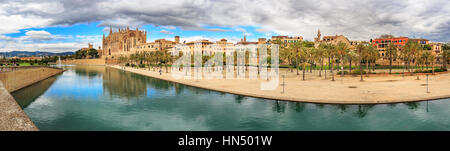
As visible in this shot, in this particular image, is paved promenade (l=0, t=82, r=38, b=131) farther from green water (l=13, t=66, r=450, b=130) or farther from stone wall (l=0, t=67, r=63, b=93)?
stone wall (l=0, t=67, r=63, b=93)

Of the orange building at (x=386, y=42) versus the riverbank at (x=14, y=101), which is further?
the orange building at (x=386, y=42)

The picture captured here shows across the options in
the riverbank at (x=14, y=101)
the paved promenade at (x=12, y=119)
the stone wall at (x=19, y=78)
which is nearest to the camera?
the paved promenade at (x=12, y=119)

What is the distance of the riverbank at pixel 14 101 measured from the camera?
21.3 m

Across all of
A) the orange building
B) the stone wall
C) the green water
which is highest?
the orange building

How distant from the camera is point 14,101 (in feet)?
106

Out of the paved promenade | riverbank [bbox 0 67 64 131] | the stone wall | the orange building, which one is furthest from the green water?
the orange building

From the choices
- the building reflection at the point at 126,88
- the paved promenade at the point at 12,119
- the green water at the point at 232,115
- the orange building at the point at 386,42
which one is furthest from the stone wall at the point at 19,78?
the orange building at the point at 386,42

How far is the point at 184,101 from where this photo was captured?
3725cm

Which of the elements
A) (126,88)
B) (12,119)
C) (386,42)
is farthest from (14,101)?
(386,42)

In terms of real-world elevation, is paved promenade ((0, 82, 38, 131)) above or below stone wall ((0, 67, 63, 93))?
below

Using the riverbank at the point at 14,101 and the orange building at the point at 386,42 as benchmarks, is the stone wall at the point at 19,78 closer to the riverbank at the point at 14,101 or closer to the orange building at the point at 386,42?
the riverbank at the point at 14,101

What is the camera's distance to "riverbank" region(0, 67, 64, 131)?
21.3 metres
